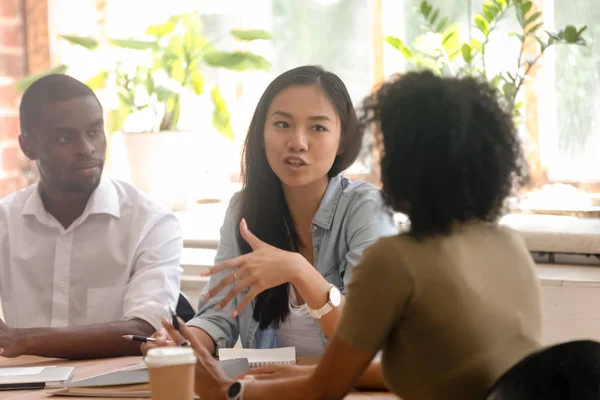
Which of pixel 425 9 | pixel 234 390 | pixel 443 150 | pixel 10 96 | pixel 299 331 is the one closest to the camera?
pixel 443 150

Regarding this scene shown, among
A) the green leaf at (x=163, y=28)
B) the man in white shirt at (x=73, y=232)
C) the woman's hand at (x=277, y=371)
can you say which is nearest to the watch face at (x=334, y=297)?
the woman's hand at (x=277, y=371)

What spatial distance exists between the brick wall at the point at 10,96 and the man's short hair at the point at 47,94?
1161 mm

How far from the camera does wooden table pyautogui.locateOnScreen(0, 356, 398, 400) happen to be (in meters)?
1.41

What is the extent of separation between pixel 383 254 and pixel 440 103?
20 cm

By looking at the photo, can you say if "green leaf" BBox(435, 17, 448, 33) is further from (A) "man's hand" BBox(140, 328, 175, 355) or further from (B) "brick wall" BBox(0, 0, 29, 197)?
(B) "brick wall" BBox(0, 0, 29, 197)

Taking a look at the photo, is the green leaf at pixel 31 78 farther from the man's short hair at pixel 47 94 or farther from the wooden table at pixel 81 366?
the wooden table at pixel 81 366

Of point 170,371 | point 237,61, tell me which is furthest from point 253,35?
point 170,371

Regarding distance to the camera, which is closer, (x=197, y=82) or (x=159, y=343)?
(x=159, y=343)

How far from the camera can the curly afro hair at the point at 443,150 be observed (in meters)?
1.00

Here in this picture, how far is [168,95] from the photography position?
10.00 feet

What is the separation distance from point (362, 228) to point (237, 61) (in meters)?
1.31

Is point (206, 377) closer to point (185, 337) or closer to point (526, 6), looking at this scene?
point (185, 337)

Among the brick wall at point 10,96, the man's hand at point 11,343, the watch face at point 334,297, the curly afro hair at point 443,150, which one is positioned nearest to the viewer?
the curly afro hair at point 443,150

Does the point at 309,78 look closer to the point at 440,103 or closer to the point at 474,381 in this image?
the point at 440,103
